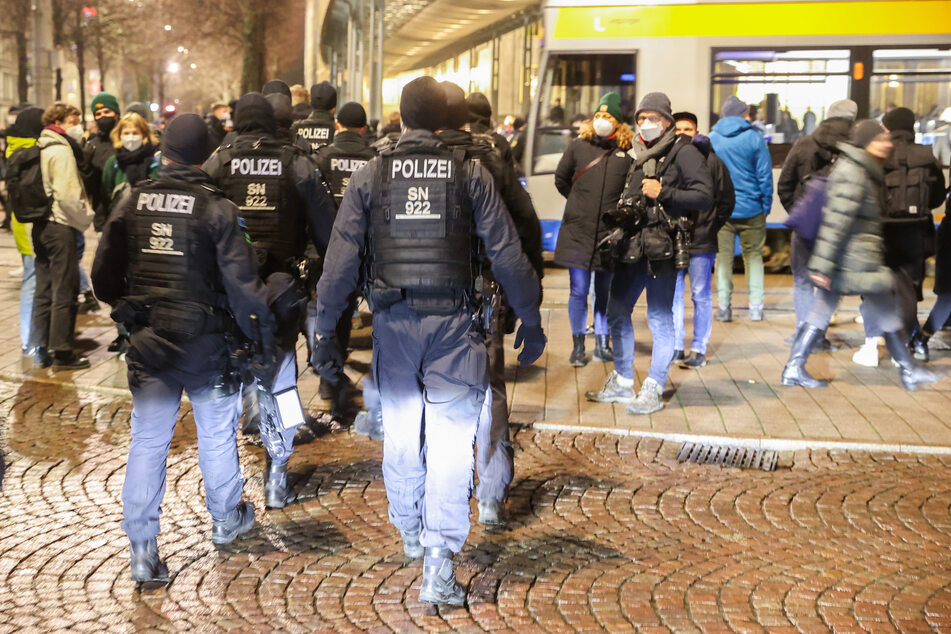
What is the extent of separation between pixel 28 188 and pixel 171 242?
4343mm

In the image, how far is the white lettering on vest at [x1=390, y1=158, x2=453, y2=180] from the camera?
4.31 meters

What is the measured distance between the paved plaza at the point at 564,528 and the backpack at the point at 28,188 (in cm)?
126

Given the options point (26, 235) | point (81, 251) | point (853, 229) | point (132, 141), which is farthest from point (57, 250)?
point (853, 229)

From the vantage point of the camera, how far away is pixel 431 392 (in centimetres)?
443

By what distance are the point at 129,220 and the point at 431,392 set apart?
140 centimetres

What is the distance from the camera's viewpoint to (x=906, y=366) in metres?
7.81

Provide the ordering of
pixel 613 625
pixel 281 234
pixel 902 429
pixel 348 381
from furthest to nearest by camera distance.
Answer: pixel 348 381
pixel 902 429
pixel 281 234
pixel 613 625

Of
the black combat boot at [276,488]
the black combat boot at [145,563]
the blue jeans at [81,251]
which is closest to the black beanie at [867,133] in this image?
the black combat boot at [276,488]

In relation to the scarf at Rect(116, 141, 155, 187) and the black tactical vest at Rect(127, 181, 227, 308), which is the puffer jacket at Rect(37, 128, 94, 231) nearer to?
the scarf at Rect(116, 141, 155, 187)

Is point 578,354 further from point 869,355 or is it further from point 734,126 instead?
point 734,126

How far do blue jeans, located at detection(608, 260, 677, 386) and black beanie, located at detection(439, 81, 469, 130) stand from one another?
88.8 inches

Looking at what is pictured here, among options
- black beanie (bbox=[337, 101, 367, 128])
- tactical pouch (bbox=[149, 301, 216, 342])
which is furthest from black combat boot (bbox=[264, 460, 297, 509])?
black beanie (bbox=[337, 101, 367, 128])

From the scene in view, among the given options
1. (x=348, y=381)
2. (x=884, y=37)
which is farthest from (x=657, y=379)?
(x=884, y=37)

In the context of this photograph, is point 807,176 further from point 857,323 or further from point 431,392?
point 431,392
